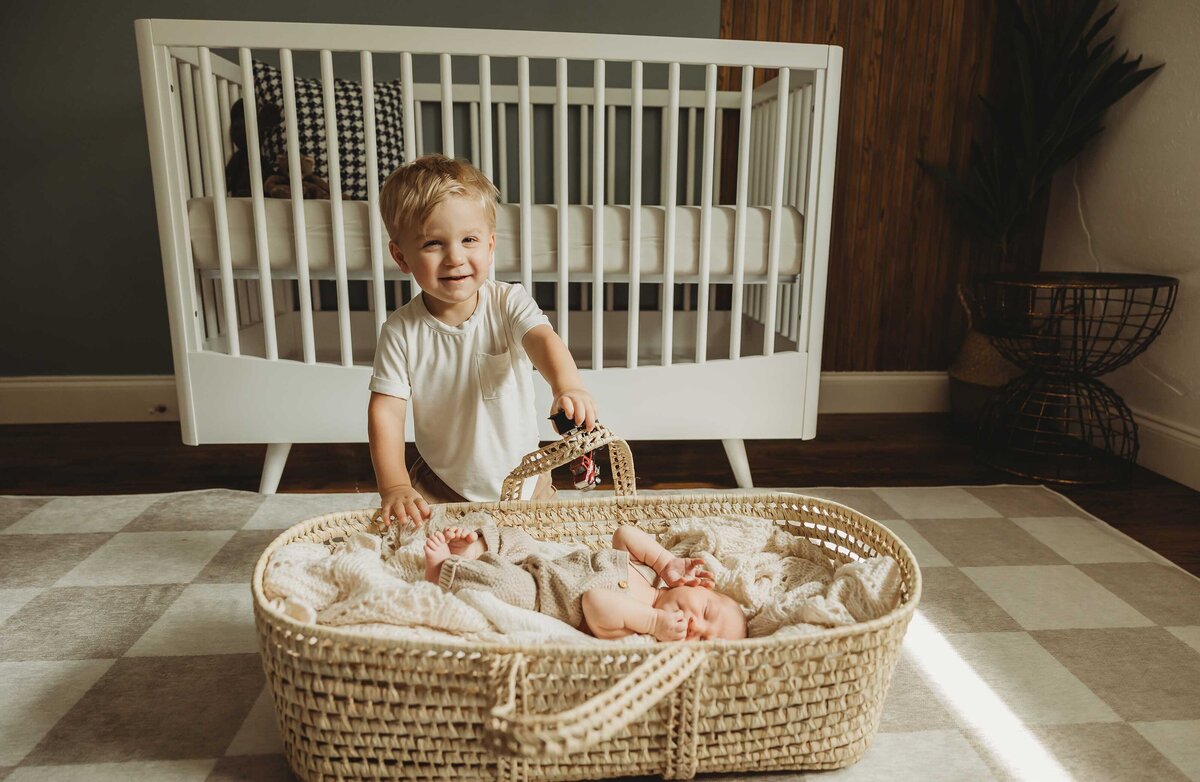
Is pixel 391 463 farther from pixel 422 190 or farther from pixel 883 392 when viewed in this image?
pixel 883 392

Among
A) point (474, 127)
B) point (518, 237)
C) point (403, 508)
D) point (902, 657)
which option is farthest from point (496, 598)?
point (474, 127)

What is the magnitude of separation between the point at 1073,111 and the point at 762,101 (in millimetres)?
752

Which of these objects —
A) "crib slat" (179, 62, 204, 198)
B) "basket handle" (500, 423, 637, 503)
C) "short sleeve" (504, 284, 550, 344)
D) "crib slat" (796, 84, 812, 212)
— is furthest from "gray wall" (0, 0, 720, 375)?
"basket handle" (500, 423, 637, 503)

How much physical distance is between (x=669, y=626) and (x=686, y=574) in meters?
0.12

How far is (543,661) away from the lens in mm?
633

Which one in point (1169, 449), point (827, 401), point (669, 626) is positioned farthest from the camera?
point (827, 401)

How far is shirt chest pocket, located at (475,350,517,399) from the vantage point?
1.11m

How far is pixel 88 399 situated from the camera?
6.77 ft

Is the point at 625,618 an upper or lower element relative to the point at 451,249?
lower

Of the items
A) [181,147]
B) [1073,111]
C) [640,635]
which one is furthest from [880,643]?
[1073,111]

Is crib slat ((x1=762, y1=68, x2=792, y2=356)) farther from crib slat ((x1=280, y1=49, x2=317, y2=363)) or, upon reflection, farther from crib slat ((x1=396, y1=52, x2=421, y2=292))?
crib slat ((x1=280, y1=49, x2=317, y2=363))

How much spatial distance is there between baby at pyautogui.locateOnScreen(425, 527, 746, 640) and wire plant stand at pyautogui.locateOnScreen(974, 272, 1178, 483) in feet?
3.67

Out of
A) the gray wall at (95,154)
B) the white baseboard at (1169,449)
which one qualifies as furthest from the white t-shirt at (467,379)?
the white baseboard at (1169,449)

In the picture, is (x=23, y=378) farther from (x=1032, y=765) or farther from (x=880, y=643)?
(x=1032, y=765)
